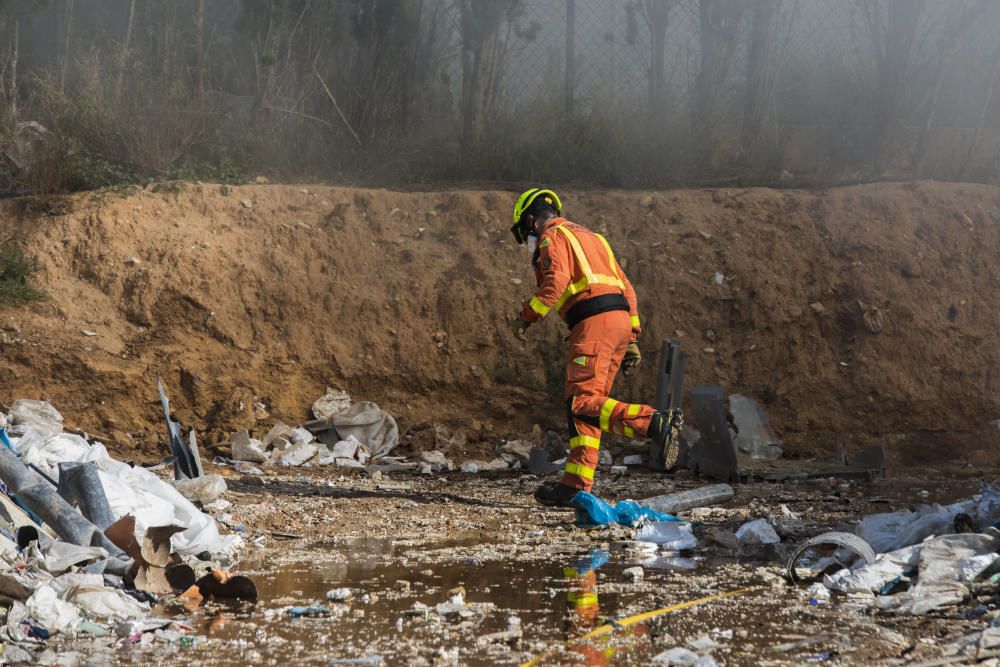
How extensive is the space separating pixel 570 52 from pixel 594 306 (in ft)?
21.3

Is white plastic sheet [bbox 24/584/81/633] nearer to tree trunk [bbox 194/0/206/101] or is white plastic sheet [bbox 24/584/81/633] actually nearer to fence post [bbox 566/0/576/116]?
tree trunk [bbox 194/0/206/101]

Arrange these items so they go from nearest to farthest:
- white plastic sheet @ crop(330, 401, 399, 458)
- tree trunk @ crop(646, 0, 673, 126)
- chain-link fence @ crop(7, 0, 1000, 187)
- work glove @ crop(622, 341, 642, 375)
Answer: work glove @ crop(622, 341, 642, 375)
white plastic sheet @ crop(330, 401, 399, 458)
chain-link fence @ crop(7, 0, 1000, 187)
tree trunk @ crop(646, 0, 673, 126)

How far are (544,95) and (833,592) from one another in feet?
29.1

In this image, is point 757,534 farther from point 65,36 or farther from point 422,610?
point 65,36

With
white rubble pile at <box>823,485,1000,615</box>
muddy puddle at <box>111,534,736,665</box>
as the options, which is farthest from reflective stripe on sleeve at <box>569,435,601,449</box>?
white rubble pile at <box>823,485,1000,615</box>

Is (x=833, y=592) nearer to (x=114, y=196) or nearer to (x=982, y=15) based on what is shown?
(x=114, y=196)

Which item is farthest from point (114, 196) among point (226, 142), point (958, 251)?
point (958, 251)

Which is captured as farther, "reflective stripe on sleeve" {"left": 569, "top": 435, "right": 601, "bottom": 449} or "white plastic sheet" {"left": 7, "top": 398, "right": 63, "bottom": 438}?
"white plastic sheet" {"left": 7, "top": 398, "right": 63, "bottom": 438}

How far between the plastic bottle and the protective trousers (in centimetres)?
41

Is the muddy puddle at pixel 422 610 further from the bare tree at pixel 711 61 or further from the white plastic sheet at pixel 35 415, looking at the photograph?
the bare tree at pixel 711 61

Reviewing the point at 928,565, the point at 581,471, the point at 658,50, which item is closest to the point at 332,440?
the point at 581,471

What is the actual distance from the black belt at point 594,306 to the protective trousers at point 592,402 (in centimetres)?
3

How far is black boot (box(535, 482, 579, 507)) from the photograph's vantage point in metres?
6.31

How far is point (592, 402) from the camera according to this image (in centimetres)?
632
